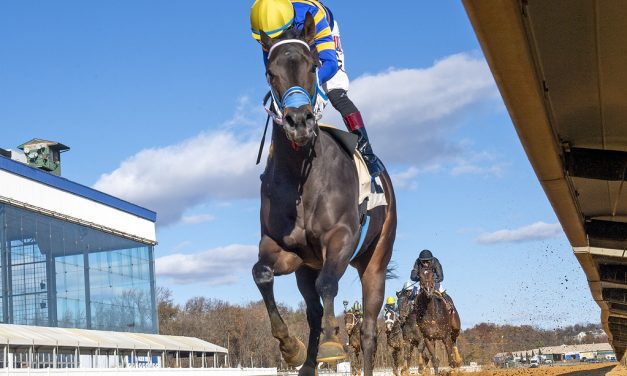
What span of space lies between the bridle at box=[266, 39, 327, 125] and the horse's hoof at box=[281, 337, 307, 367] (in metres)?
1.67

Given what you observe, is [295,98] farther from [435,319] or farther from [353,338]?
[353,338]

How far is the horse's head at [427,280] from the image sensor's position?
19.7 m

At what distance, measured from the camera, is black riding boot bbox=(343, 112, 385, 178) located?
7918 mm

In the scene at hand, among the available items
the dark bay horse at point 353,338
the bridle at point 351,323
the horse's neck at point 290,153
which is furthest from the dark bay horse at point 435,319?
the horse's neck at point 290,153

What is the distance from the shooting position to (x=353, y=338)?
29391mm

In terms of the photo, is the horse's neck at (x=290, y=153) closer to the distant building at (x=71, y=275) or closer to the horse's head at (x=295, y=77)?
the horse's head at (x=295, y=77)

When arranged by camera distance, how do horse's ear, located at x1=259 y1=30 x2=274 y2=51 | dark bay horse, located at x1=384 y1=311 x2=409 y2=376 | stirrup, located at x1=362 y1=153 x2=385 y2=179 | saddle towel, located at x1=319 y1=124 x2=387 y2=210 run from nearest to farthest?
horse's ear, located at x1=259 y1=30 x2=274 y2=51 → saddle towel, located at x1=319 y1=124 x2=387 y2=210 → stirrup, located at x1=362 y1=153 x2=385 y2=179 → dark bay horse, located at x1=384 y1=311 x2=409 y2=376

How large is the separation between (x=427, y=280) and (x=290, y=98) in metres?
14.0

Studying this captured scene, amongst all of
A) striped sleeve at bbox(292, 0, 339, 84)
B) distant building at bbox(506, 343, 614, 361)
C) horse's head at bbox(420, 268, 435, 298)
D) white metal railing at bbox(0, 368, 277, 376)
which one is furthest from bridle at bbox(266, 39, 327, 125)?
distant building at bbox(506, 343, 614, 361)

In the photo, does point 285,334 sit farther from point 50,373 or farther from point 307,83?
point 50,373

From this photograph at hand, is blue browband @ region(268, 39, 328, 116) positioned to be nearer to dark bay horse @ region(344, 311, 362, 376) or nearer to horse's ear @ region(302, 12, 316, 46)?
horse's ear @ region(302, 12, 316, 46)

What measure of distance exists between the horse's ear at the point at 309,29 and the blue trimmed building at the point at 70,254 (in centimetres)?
3872

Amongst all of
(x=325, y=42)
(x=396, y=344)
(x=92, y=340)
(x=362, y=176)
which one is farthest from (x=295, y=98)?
(x=92, y=340)

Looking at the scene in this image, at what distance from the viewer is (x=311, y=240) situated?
22.3 feet
